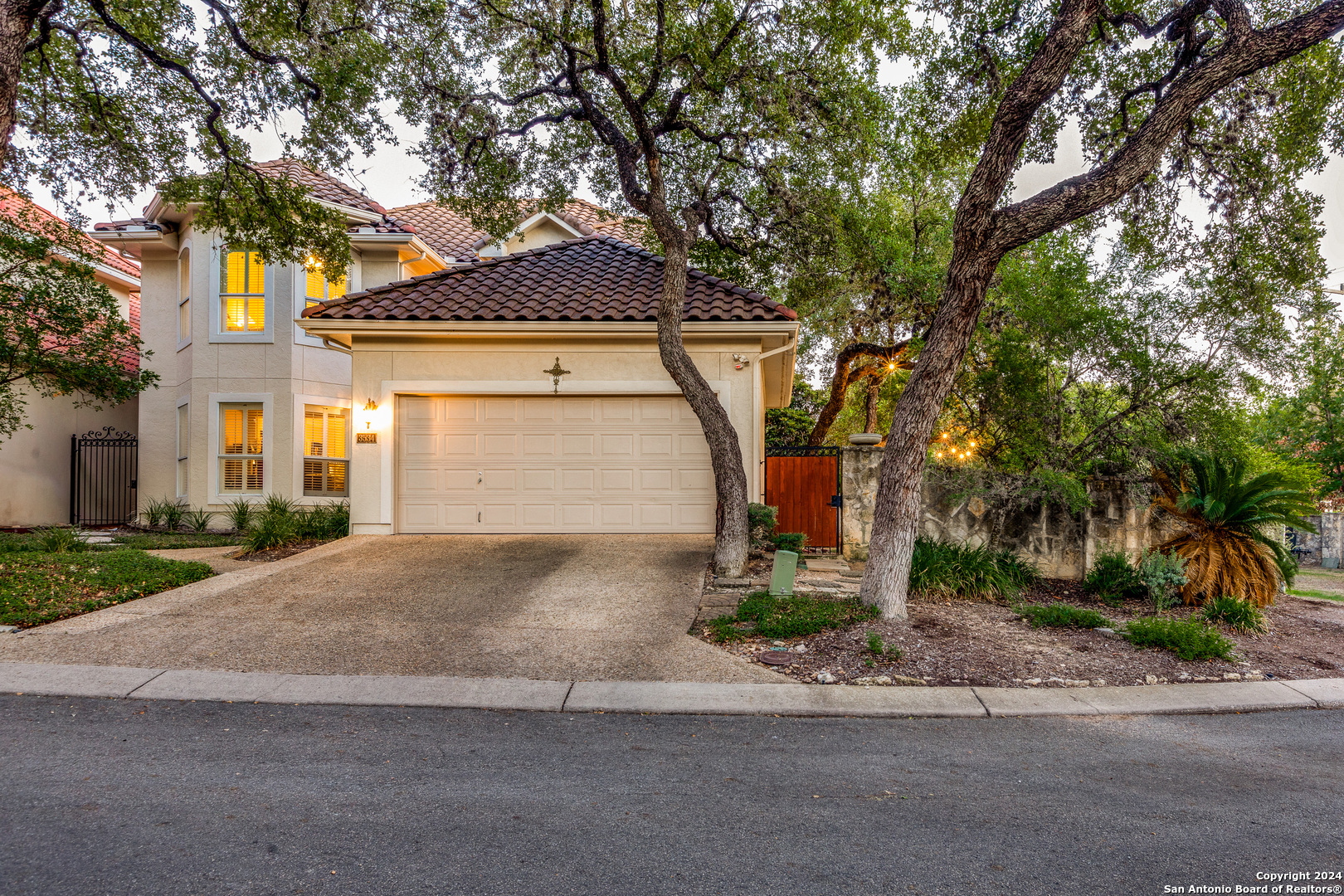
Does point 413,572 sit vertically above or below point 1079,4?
below

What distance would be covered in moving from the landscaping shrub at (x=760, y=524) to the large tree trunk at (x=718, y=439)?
2.35 feet

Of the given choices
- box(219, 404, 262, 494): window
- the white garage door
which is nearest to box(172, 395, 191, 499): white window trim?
box(219, 404, 262, 494): window

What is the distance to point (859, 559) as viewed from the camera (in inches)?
367

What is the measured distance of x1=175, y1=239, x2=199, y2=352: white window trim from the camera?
13.4 m

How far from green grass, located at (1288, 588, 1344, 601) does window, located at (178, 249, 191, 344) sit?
20.2 m

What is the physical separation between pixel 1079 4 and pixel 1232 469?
5.14 metres

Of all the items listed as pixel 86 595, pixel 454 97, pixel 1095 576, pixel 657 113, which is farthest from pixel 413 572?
pixel 1095 576

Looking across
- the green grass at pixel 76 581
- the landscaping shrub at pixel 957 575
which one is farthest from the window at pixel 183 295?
the landscaping shrub at pixel 957 575

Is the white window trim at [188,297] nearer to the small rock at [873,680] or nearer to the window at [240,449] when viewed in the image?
the window at [240,449]

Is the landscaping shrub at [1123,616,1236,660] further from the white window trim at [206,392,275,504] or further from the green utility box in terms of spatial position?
the white window trim at [206,392,275,504]

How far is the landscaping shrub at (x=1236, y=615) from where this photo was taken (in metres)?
6.49

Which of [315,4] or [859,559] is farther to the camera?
[859,559]

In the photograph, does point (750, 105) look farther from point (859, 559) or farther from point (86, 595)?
point (86, 595)

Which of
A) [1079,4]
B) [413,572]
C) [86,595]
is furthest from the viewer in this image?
[413,572]
